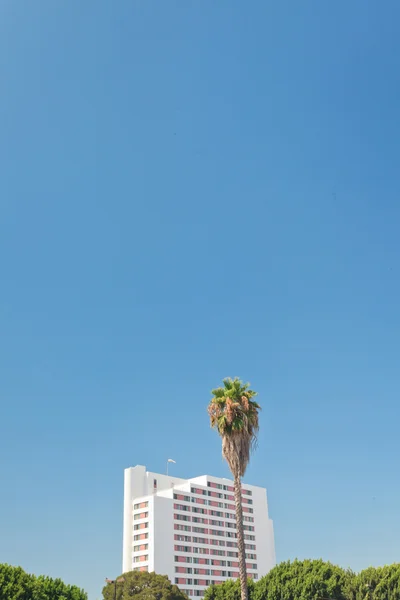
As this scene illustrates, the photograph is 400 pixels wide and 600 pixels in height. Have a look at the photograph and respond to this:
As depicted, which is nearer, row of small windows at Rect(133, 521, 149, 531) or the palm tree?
the palm tree

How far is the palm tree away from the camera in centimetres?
5003

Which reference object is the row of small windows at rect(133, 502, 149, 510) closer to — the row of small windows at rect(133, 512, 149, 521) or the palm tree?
the row of small windows at rect(133, 512, 149, 521)

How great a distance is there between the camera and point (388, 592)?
174 ft

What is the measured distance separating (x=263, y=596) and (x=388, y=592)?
11705 millimetres

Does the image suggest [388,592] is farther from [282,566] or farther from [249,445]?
[249,445]

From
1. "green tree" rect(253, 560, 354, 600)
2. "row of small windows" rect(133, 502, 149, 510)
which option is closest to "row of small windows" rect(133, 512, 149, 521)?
"row of small windows" rect(133, 502, 149, 510)

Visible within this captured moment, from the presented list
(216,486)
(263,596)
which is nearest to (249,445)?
(263,596)

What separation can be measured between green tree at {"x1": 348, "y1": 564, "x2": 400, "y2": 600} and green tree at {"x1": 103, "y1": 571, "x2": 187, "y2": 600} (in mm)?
50659

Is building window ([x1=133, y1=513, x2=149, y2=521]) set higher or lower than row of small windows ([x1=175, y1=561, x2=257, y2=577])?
higher

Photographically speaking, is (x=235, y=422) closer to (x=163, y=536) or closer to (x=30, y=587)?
(x=30, y=587)

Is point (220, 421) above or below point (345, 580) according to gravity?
above

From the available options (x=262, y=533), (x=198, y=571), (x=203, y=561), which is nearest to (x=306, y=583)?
(x=198, y=571)

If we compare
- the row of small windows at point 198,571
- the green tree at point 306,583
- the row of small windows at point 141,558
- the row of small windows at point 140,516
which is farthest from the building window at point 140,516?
the green tree at point 306,583

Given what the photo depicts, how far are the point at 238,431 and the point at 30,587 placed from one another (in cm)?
2026
